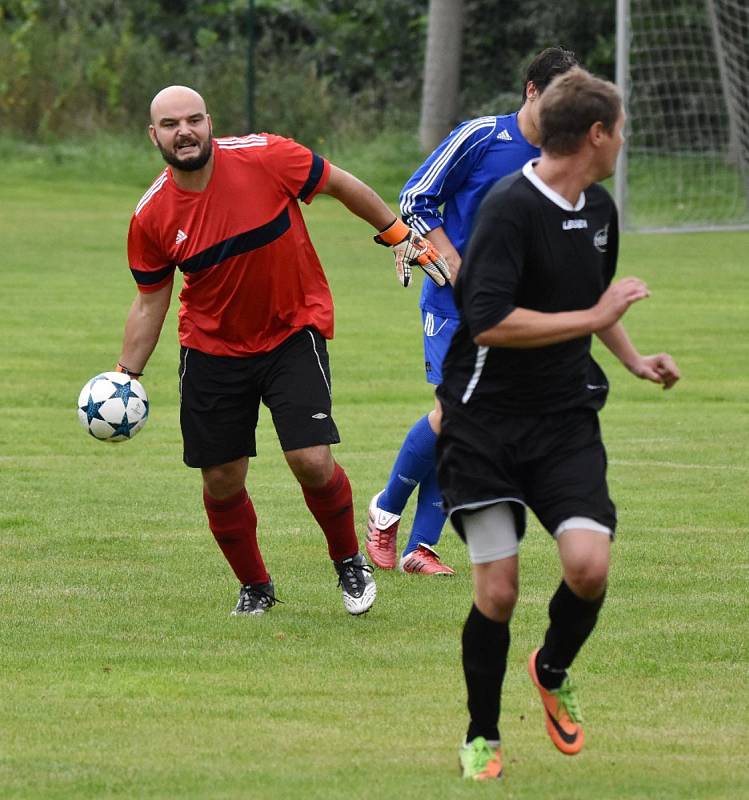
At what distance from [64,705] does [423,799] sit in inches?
59.2

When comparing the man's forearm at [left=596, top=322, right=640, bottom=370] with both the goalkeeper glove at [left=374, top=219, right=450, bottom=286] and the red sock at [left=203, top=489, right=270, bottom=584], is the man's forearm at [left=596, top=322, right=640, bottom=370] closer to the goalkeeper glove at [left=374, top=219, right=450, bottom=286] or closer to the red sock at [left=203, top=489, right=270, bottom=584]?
the goalkeeper glove at [left=374, top=219, right=450, bottom=286]

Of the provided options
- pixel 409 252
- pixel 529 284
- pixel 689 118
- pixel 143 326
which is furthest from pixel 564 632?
pixel 689 118

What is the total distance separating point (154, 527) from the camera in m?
8.82

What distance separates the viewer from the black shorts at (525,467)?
15.6 ft

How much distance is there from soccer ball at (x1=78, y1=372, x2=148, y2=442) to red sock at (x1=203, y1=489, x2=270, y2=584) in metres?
0.42

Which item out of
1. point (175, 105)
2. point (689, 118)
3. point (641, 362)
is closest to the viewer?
point (641, 362)

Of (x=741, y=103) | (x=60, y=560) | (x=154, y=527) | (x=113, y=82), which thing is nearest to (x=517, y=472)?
(x=60, y=560)

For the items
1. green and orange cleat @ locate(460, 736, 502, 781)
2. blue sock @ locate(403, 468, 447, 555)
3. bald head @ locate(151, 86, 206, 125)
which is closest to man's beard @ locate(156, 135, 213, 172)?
bald head @ locate(151, 86, 206, 125)

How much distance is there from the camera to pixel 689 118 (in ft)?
86.0

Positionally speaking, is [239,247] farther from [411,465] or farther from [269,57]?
[269,57]

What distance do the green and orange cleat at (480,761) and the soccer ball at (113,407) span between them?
103 inches

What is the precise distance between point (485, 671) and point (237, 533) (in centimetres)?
238

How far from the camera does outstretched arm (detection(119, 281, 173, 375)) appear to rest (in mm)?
6914

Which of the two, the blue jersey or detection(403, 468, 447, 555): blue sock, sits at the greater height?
the blue jersey
